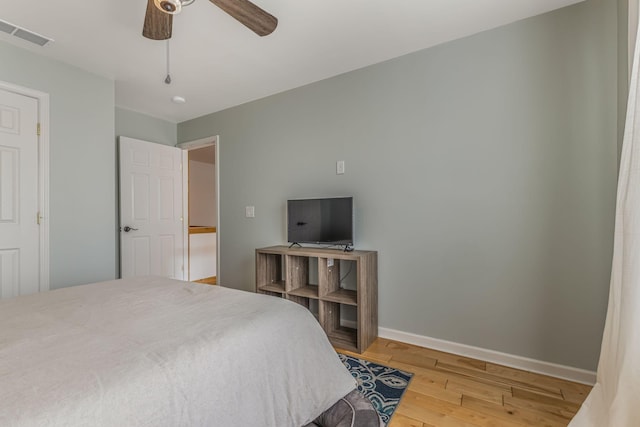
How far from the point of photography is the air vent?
2027mm

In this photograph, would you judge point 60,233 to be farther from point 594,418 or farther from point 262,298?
point 594,418

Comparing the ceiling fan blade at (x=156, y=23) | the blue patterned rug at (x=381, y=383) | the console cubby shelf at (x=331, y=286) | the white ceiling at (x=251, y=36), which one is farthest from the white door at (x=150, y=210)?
the blue patterned rug at (x=381, y=383)

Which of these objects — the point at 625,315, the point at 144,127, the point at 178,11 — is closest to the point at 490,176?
the point at 625,315

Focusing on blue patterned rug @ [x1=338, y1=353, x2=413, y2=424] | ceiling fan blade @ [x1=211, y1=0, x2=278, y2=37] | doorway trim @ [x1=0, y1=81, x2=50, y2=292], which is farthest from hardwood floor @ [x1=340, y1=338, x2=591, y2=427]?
doorway trim @ [x1=0, y1=81, x2=50, y2=292]

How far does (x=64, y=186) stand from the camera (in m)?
2.52

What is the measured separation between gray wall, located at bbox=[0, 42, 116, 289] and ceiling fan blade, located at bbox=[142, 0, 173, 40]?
1501mm

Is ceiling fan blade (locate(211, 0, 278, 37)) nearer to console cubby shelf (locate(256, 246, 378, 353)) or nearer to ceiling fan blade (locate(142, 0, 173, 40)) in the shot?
ceiling fan blade (locate(142, 0, 173, 40))

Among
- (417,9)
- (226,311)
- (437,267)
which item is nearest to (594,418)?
(437,267)

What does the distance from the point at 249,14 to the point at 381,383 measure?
2.26m

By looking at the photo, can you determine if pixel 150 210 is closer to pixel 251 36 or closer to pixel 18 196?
pixel 18 196

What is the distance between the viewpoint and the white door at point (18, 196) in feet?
7.37

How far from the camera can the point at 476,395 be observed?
172 centimetres

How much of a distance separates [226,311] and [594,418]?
66.2 inches

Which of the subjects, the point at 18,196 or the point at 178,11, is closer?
the point at 178,11
